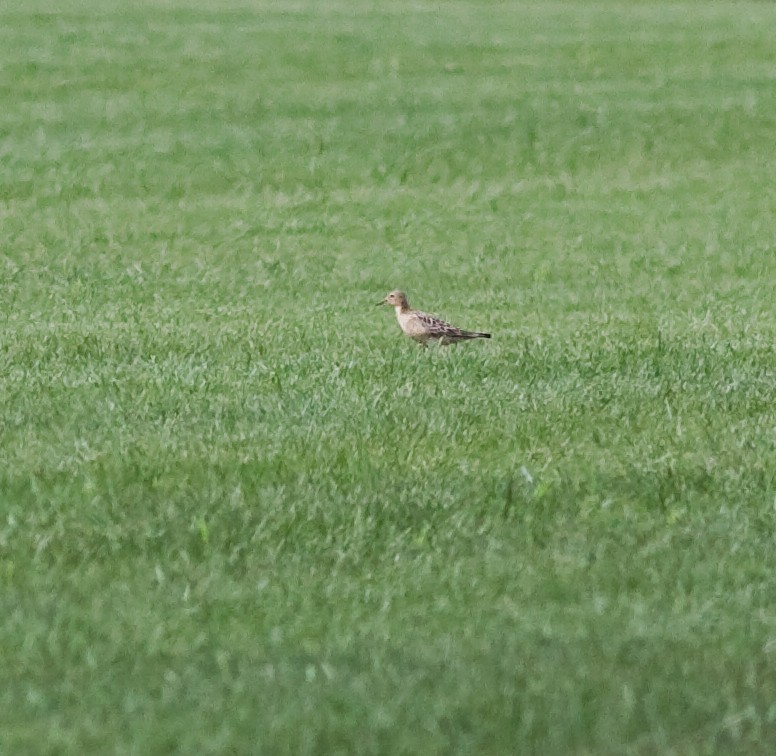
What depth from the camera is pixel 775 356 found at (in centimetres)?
1081

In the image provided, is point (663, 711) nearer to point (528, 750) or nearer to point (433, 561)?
point (528, 750)

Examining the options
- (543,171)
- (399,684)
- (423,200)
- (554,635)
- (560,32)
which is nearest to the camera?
(399,684)

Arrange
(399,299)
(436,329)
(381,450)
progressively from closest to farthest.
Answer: (381,450), (436,329), (399,299)

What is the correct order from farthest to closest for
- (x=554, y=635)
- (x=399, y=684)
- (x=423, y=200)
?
(x=423, y=200), (x=554, y=635), (x=399, y=684)

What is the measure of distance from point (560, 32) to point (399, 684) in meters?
26.7

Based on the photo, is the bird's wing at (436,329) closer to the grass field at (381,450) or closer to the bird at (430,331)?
the bird at (430,331)

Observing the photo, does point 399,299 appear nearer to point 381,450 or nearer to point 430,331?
point 430,331

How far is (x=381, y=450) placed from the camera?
8047mm

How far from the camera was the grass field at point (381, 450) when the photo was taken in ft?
17.7

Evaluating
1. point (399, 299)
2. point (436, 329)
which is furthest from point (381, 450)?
point (399, 299)

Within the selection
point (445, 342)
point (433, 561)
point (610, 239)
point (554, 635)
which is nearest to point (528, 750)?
point (554, 635)

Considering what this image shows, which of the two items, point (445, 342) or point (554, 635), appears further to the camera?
point (445, 342)

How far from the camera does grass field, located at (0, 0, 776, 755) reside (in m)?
5.39

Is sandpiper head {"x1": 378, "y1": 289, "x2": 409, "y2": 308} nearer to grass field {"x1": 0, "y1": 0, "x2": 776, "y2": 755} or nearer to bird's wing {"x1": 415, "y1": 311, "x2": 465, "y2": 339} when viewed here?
grass field {"x1": 0, "y1": 0, "x2": 776, "y2": 755}
